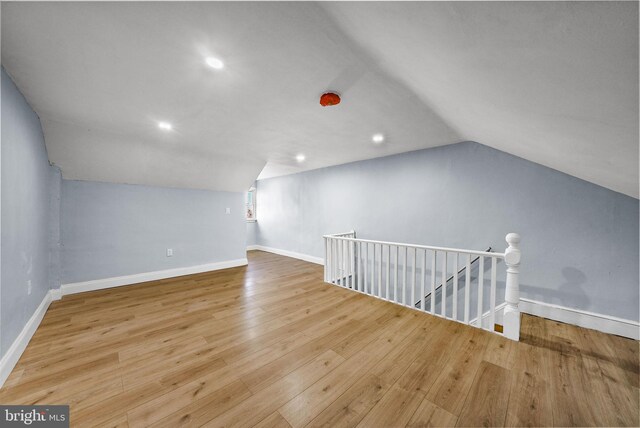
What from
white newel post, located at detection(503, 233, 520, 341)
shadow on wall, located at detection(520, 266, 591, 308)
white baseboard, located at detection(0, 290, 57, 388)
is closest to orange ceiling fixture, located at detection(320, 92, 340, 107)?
white newel post, located at detection(503, 233, 520, 341)

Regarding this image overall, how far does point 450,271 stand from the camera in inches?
130

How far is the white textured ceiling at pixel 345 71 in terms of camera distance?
2.79ft

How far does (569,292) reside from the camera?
7.93 ft

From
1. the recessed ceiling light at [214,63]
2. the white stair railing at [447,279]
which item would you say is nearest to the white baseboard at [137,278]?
the white stair railing at [447,279]

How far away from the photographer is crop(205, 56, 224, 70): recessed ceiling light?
146 centimetres

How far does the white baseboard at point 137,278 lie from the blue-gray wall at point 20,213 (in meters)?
0.50

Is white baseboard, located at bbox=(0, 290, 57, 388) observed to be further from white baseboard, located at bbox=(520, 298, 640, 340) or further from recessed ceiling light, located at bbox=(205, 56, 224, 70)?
white baseboard, located at bbox=(520, 298, 640, 340)

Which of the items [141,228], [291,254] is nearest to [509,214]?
[291,254]

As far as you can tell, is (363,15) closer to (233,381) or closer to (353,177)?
(233,381)

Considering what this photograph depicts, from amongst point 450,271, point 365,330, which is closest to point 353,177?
point 450,271

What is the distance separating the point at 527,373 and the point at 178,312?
319 centimetres

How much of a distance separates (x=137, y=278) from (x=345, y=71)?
13.8ft

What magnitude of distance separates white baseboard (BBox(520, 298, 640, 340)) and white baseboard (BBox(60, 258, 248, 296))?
468 cm

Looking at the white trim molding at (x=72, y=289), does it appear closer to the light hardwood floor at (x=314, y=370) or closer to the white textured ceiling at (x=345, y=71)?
the light hardwood floor at (x=314, y=370)
